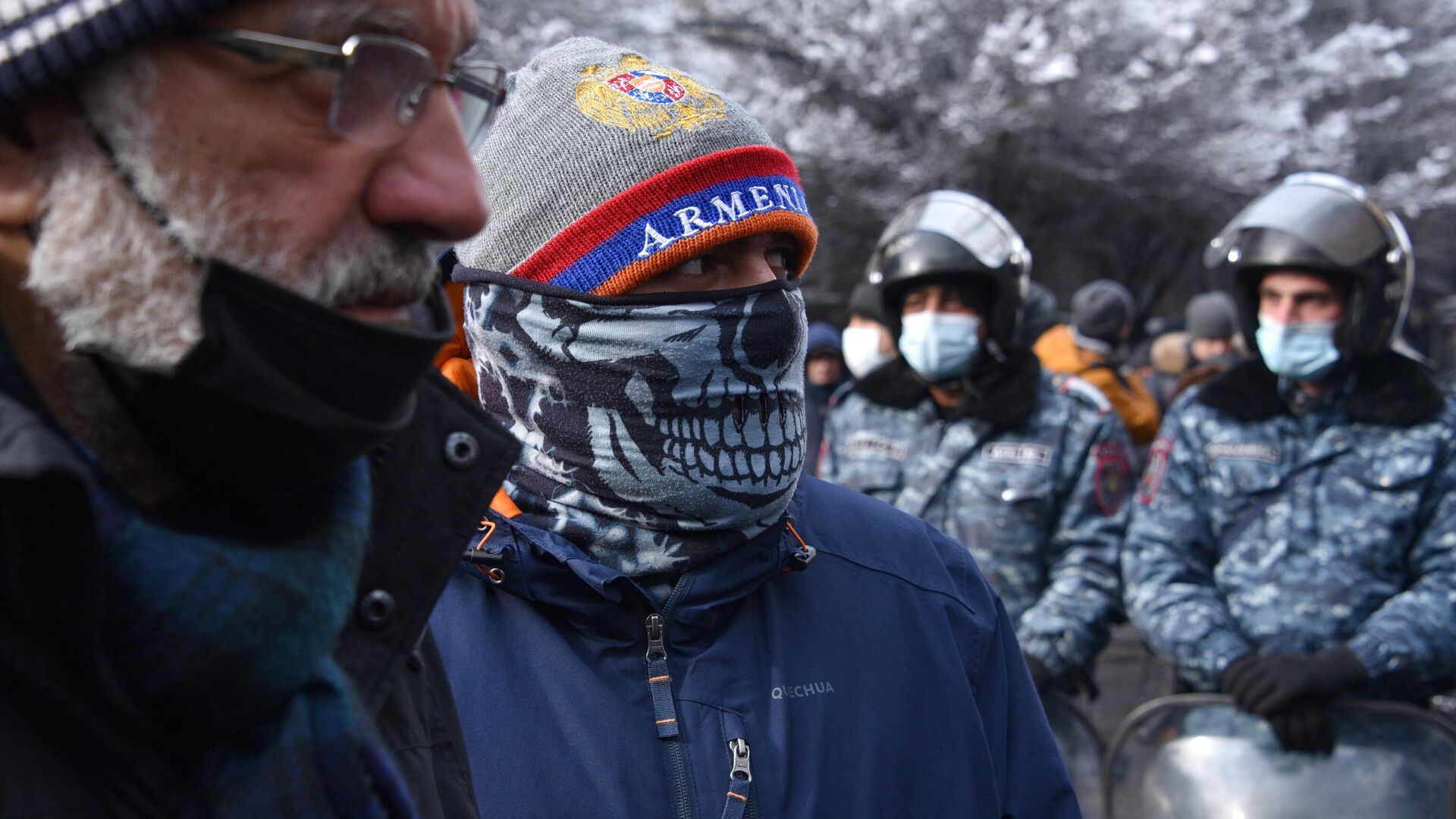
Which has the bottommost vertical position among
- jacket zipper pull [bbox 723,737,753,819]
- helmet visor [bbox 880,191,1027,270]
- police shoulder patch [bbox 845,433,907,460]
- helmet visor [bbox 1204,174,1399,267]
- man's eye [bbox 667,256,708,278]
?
jacket zipper pull [bbox 723,737,753,819]

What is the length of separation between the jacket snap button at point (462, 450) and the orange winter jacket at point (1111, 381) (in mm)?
4771

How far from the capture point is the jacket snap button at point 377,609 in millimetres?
1244

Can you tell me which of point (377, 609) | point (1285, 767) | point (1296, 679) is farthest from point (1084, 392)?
point (377, 609)

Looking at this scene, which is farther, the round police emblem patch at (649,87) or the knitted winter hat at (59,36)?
the round police emblem patch at (649,87)

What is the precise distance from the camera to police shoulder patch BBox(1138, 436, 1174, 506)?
13.1ft

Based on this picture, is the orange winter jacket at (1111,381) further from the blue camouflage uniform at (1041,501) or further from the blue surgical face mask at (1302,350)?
the blue surgical face mask at (1302,350)

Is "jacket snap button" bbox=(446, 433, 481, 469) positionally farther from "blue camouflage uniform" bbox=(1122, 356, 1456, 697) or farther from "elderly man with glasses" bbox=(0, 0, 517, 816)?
"blue camouflage uniform" bbox=(1122, 356, 1456, 697)

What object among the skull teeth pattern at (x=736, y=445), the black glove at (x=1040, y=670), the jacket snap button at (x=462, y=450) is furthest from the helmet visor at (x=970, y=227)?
the jacket snap button at (x=462, y=450)

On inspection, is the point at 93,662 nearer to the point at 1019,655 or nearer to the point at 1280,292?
the point at 1019,655

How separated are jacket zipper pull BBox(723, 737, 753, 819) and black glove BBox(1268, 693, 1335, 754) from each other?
7.50ft

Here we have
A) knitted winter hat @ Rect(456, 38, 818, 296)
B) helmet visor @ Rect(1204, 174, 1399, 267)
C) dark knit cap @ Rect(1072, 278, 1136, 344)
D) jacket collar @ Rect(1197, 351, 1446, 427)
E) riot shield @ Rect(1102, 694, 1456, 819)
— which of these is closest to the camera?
knitted winter hat @ Rect(456, 38, 818, 296)

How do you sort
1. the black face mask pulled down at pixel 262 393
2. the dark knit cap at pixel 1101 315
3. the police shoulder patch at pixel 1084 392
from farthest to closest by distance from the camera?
the dark knit cap at pixel 1101 315
the police shoulder patch at pixel 1084 392
the black face mask pulled down at pixel 262 393

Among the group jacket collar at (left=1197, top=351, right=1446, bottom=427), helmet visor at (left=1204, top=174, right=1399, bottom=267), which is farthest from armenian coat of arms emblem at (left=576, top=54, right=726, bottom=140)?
helmet visor at (left=1204, top=174, right=1399, bottom=267)

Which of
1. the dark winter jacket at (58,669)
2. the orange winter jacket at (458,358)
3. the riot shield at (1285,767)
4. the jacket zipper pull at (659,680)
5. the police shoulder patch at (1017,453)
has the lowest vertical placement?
the riot shield at (1285,767)
